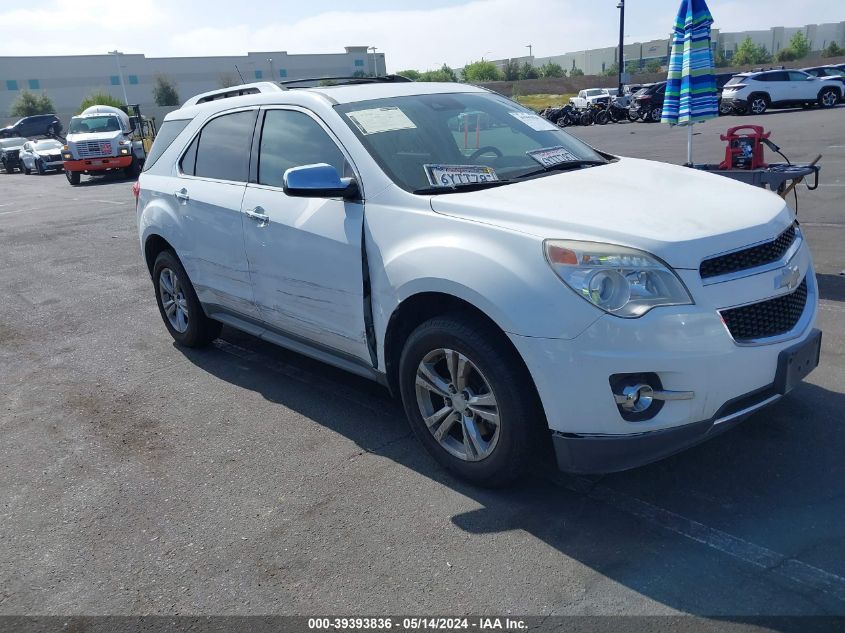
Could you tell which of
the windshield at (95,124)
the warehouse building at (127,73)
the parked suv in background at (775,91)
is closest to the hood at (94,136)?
the windshield at (95,124)

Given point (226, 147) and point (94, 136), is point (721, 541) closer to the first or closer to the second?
point (226, 147)

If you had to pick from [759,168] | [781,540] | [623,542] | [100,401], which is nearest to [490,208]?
[623,542]

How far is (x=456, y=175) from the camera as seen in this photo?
3801 mm

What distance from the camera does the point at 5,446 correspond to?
14.8ft

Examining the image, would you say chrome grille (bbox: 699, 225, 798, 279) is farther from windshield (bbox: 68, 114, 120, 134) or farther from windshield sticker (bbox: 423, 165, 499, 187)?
windshield (bbox: 68, 114, 120, 134)

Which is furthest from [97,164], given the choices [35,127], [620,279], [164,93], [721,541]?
[164,93]

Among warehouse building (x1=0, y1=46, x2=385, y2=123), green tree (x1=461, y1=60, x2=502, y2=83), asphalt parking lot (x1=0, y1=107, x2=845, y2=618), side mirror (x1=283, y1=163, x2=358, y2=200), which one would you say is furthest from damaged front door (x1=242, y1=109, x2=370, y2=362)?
green tree (x1=461, y1=60, x2=502, y2=83)

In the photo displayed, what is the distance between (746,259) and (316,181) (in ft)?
6.61

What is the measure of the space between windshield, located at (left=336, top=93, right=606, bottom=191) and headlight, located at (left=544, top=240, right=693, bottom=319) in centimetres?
98

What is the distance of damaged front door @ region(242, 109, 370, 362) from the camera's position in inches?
155

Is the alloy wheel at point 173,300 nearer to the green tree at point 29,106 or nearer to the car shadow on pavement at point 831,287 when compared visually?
the car shadow on pavement at point 831,287

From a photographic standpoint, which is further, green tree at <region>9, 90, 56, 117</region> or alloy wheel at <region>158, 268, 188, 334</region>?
green tree at <region>9, 90, 56, 117</region>

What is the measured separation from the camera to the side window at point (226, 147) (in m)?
4.79

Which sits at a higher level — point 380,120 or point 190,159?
point 380,120
